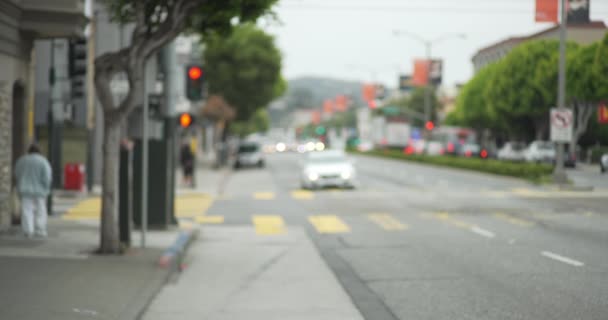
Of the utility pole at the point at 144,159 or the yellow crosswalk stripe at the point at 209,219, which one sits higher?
the utility pole at the point at 144,159

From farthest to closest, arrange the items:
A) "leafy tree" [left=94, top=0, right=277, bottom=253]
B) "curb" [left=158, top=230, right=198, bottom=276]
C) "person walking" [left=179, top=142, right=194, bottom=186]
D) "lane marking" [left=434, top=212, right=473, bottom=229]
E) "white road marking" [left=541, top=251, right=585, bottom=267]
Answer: "person walking" [left=179, top=142, right=194, bottom=186] < "lane marking" [left=434, top=212, right=473, bottom=229] < "leafy tree" [left=94, top=0, right=277, bottom=253] < "curb" [left=158, top=230, right=198, bottom=276] < "white road marking" [left=541, top=251, right=585, bottom=267]

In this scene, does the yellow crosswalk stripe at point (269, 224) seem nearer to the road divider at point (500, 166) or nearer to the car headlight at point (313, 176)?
the car headlight at point (313, 176)

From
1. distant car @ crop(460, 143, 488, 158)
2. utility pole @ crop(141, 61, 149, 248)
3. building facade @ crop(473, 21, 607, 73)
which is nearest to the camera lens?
utility pole @ crop(141, 61, 149, 248)

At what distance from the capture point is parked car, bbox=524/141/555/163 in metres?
56.5

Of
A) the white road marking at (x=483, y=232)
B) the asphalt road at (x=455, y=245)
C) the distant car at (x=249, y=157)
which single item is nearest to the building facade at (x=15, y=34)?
the asphalt road at (x=455, y=245)

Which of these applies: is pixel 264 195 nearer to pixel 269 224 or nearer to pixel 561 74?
pixel 269 224

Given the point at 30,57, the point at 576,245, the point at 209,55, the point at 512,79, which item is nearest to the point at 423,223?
the point at 576,245

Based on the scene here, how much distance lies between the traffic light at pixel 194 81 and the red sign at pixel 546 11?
8660 mm

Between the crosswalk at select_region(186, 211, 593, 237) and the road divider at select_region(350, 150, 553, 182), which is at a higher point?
the road divider at select_region(350, 150, 553, 182)

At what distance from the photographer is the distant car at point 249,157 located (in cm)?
5941

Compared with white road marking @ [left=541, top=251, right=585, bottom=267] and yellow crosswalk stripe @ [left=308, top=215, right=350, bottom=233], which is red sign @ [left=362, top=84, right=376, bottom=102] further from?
white road marking @ [left=541, top=251, right=585, bottom=267]

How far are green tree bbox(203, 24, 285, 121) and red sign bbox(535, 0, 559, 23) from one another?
132 ft

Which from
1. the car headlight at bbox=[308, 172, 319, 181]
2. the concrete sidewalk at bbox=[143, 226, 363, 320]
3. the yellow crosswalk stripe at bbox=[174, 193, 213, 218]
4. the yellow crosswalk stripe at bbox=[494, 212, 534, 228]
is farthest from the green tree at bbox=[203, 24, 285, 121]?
the concrete sidewalk at bbox=[143, 226, 363, 320]

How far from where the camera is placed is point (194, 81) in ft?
72.6
